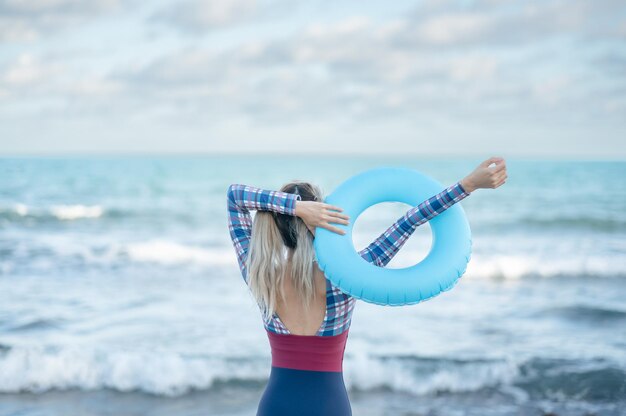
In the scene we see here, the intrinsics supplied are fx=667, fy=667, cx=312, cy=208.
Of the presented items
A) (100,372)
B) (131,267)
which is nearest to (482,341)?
(100,372)

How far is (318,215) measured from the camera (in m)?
2.05

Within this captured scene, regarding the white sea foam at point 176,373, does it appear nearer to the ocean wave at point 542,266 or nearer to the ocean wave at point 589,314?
the ocean wave at point 589,314

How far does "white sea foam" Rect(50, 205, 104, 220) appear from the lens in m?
14.7

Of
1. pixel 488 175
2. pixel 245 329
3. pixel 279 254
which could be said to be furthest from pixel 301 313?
pixel 245 329

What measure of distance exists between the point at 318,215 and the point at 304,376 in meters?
0.54

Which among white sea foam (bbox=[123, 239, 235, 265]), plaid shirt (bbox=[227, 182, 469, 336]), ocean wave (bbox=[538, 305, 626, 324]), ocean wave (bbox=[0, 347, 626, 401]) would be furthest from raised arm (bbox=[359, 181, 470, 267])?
white sea foam (bbox=[123, 239, 235, 265])

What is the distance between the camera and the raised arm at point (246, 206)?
200cm

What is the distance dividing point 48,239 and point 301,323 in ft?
35.6

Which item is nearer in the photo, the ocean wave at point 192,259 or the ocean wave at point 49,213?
the ocean wave at point 192,259

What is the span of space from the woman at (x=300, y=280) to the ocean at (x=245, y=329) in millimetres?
1058

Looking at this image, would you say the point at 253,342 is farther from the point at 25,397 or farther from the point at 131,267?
the point at 131,267

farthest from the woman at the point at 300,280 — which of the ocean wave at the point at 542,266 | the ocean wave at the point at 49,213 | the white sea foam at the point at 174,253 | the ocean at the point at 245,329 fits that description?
the ocean wave at the point at 49,213

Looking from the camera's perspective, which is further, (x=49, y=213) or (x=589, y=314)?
(x=49, y=213)

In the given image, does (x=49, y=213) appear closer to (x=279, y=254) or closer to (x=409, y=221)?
(x=279, y=254)
